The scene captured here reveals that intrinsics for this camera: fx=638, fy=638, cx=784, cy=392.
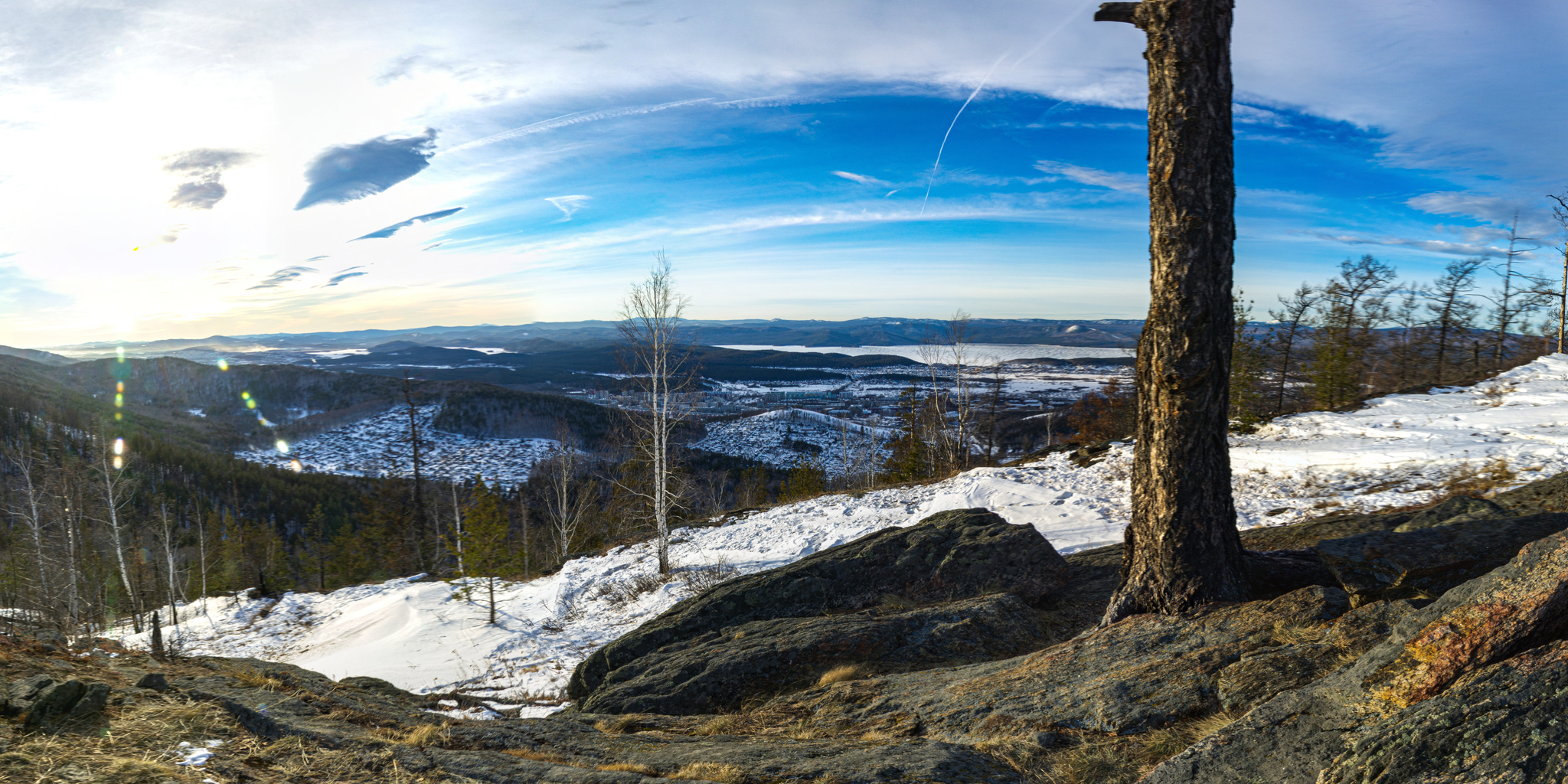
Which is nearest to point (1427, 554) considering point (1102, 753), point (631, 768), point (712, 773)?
point (1102, 753)

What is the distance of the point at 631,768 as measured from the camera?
12.6ft

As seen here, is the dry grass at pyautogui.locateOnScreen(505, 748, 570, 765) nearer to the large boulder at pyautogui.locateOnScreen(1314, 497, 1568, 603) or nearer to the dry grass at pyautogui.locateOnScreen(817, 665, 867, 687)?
the dry grass at pyautogui.locateOnScreen(817, 665, 867, 687)

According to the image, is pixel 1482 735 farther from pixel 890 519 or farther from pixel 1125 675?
pixel 890 519

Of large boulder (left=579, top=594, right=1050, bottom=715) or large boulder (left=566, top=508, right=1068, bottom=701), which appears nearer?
large boulder (left=579, top=594, right=1050, bottom=715)

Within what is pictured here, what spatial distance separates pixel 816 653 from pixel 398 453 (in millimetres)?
181009

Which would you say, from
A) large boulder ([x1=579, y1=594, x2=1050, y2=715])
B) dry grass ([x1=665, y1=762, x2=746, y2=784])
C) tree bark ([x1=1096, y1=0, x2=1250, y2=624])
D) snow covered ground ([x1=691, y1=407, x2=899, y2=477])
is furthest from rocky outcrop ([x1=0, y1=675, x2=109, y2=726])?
snow covered ground ([x1=691, y1=407, x2=899, y2=477])

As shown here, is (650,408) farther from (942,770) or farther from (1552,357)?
(1552,357)

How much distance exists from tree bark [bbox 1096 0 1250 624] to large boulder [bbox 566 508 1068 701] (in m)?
3.27

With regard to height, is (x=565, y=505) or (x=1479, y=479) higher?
(x=1479, y=479)

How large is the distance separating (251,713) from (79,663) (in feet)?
8.42

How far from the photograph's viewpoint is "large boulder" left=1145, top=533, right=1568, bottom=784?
2.69 m

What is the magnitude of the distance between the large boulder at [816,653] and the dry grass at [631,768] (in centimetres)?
248

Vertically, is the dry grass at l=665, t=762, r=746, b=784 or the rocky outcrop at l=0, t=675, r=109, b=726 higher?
the rocky outcrop at l=0, t=675, r=109, b=726

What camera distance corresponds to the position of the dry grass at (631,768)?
3.73 meters
